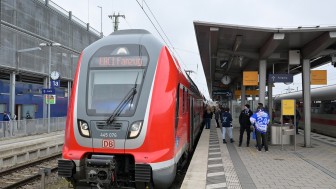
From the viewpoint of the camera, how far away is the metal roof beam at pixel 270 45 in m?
12.8

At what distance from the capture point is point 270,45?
13.7 metres

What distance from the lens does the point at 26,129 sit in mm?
22906

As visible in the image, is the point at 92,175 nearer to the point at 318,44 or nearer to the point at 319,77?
the point at 318,44

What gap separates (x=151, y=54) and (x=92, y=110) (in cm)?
155

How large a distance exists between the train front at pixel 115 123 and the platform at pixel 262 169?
101 centimetres

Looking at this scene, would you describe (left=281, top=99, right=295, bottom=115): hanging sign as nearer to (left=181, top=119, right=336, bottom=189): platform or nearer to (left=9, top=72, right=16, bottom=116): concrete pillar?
(left=181, top=119, right=336, bottom=189): platform

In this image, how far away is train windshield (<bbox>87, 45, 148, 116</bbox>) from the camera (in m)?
6.83

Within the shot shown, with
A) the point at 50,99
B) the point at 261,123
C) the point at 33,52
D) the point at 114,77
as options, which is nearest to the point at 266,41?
the point at 261,123

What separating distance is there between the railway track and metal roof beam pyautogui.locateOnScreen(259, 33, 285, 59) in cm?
864

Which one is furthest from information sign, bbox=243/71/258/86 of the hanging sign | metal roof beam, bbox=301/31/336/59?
the hanging sign

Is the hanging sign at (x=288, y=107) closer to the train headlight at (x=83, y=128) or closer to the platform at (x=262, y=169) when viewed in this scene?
the platform at (x=262, y=169)

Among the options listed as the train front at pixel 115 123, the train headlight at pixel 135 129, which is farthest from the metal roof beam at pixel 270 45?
the train headlight at pixel 135 129

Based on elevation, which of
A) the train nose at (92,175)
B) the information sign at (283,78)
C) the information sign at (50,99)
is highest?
the information sign at (283,78)

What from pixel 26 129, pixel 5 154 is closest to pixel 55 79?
pixel 26 129
